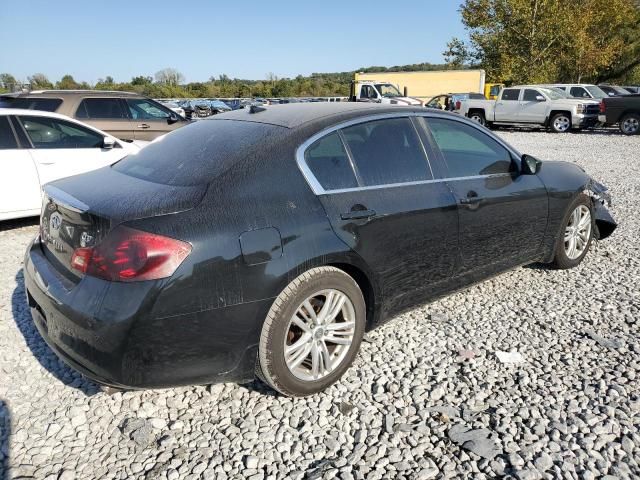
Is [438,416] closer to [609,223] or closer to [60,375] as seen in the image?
[60,375]

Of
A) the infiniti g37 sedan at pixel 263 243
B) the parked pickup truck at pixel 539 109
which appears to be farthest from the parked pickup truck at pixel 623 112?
the infiniti g37 sedan at pixel 263 243

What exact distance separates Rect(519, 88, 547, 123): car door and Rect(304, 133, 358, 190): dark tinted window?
19632mm

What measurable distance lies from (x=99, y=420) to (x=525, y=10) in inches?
1391

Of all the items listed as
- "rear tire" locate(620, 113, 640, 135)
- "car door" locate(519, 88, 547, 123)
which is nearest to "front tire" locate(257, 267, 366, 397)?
"rear tire" locate(620, 113, 640, 135)

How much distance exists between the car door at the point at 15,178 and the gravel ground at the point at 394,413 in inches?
97.1

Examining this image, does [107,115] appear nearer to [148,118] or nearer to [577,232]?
[148,118]

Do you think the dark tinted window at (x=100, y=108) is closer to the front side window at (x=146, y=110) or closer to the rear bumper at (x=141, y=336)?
the front side window at (x=146, y=110)

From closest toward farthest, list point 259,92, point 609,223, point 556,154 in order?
point 609,223
point 556,154
point 259,92

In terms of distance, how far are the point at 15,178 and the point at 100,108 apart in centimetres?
407

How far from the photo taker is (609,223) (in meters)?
5.04

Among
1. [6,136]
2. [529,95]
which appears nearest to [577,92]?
[529,95]

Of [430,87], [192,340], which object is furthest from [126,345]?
[430,87]

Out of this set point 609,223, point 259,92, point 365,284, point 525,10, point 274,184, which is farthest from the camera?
point 259,92

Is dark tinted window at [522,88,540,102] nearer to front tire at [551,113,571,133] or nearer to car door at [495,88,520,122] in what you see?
car door at [495,88,520,122]
